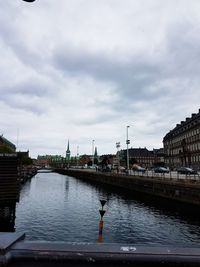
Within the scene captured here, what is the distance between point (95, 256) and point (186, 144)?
12581 cm

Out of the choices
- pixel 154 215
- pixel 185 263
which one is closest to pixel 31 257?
pixel 185 263

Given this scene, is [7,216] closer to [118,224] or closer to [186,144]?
[118,224]

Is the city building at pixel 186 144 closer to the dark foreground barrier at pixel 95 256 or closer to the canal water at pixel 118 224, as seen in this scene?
the canal water at pixel 118 224

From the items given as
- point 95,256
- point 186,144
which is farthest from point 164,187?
point 186,144

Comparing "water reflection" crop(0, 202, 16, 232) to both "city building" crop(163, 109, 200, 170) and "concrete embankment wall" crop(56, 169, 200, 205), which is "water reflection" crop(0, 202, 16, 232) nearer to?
"concrete embankment wall" crop(56, 169, 200, 205)

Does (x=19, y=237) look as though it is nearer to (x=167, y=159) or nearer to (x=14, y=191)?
(x=14, y=191)

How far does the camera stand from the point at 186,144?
124 meters

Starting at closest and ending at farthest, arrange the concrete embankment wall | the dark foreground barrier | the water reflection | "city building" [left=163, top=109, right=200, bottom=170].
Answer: the dark foreground barrier → the water reflection → the concrete embankment wall → "city building" [left=163, top=109, right=200, bottom=170]

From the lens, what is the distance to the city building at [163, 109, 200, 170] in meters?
113

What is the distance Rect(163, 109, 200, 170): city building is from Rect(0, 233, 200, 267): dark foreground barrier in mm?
99578

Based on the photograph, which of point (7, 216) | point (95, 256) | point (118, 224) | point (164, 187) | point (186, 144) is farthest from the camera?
point (186, 144)

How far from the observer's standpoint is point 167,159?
6043 inches

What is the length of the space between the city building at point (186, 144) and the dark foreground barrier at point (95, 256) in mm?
99578

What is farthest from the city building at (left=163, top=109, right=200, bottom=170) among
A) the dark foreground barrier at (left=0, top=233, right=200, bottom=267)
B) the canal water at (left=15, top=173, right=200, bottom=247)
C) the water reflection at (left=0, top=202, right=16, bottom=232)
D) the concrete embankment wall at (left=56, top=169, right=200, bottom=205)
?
the dark foreground barrier at (left=0, top=233, right=200, bottom=267)
